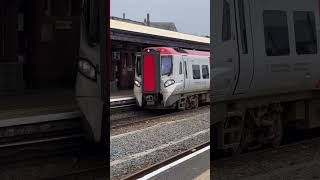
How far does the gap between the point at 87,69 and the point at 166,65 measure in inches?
11.3

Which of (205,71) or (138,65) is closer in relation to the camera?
(138,65)

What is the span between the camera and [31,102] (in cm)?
140

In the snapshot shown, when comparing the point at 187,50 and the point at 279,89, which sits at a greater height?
the point at 187,50

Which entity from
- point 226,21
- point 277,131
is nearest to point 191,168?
point 226,21

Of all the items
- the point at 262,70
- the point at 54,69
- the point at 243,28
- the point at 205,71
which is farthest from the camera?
the point at 262,70

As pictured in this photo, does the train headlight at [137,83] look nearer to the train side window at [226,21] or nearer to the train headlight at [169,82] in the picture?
the train headlight at [169,82]

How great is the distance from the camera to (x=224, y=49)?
66.0 inches

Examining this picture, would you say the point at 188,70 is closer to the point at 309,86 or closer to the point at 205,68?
the point at 205,68

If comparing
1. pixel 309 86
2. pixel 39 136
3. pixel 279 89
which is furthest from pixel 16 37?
pixel 309 86

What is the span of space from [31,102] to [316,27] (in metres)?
1.54

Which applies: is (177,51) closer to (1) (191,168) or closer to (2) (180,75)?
(2) (180,75)

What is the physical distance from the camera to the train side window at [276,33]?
192 centimetres

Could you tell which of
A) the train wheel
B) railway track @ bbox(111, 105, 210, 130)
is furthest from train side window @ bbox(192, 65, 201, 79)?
the train wheel

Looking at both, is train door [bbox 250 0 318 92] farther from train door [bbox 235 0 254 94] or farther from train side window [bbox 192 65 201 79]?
Result: train side window [bbox 192 65 201 79]
